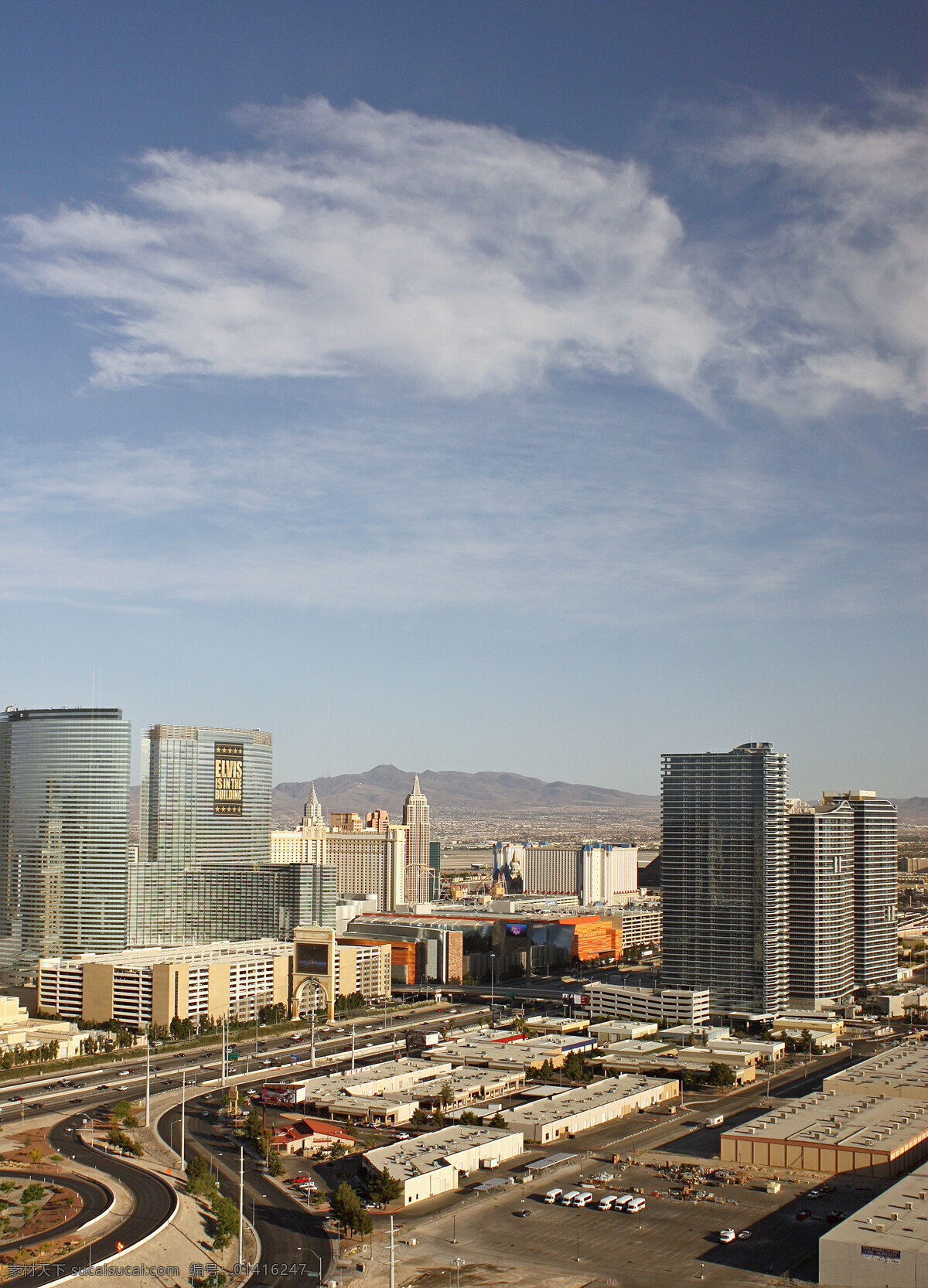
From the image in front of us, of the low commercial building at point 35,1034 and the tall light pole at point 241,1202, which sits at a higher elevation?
the tall light pole at point 241,1202

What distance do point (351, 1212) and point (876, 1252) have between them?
14.6 metres

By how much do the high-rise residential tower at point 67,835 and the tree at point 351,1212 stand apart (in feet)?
209

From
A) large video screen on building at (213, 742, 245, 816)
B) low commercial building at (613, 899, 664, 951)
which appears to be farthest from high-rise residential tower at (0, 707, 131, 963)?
low commercial building at (613, 899, 664, 951)

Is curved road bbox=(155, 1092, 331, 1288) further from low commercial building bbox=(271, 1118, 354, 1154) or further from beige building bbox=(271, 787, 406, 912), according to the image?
beige building bbox=(271, 787, 406, 912)

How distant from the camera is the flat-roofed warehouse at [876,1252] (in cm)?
3350

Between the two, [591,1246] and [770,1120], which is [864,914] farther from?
[591,1246]

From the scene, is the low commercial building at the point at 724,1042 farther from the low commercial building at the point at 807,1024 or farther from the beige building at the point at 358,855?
the beige building at the point at 358,855

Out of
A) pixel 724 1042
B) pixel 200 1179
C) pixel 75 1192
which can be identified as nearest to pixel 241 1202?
pixel 200 1179

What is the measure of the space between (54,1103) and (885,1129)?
34.7 metres

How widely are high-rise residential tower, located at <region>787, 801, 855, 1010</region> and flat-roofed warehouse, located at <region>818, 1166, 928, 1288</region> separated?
4475 centimetres

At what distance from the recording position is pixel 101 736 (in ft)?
329

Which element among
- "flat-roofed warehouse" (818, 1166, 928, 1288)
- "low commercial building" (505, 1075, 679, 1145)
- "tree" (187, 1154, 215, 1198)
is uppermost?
"flat-roofed warehouse" (818, 1166, 928, 1288)

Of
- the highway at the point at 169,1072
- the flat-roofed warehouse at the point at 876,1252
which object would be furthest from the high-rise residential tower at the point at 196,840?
the flat-roofed warehouse at the point at 876,1252

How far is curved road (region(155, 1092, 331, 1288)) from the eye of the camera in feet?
114
